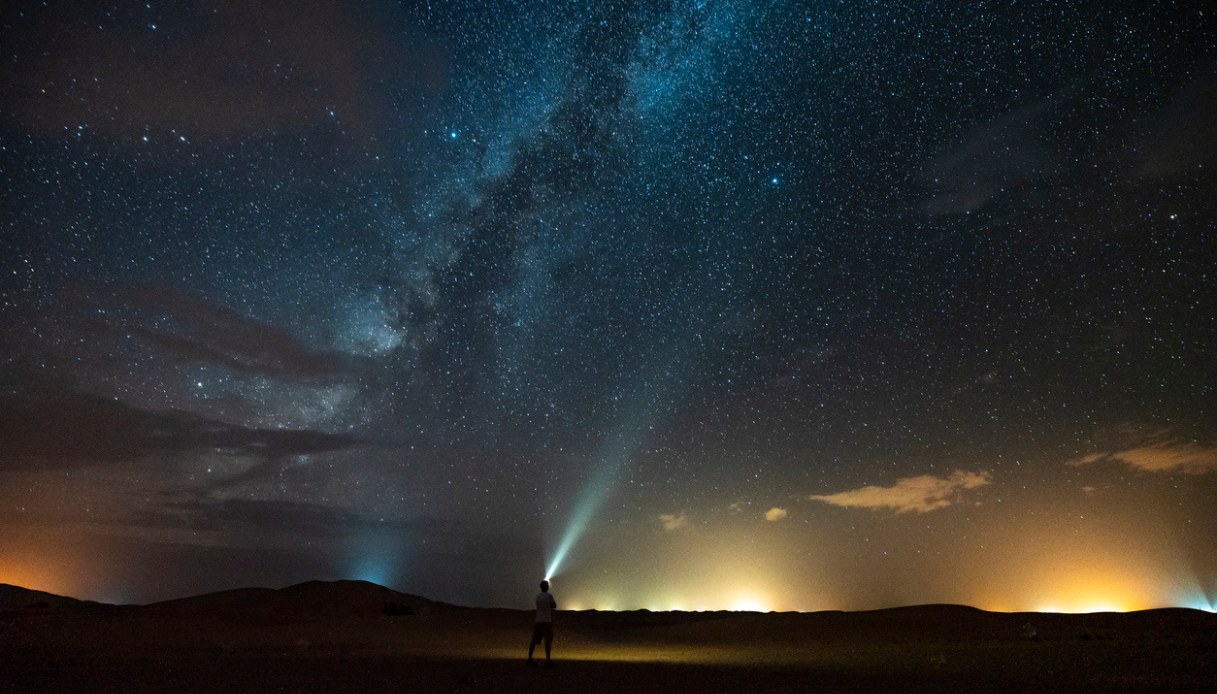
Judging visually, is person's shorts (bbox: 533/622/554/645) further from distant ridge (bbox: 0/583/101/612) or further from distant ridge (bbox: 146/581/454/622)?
distant ridge (bbox: 0/583/101/612)

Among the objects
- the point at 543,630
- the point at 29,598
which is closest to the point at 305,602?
the point at 29,598

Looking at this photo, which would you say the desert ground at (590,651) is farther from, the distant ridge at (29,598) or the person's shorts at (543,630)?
the distant ridge at (29,598)

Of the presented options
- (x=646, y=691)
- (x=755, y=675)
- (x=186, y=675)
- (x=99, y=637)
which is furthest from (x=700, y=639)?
(x=99, y=637)

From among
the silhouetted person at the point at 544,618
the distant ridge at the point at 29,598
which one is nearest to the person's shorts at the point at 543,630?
the silhouetted person at the point at 544,618

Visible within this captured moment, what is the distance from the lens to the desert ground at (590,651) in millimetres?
9688

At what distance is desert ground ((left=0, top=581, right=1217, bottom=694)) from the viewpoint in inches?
381

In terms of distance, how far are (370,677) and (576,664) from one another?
13.3 ft

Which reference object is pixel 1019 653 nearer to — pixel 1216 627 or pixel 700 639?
pixel 700 639

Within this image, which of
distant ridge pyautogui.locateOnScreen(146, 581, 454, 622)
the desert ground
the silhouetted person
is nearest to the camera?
the desert ground

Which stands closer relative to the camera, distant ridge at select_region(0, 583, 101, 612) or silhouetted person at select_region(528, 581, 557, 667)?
silhouetted person at select_region(528, 581, 557, 667)

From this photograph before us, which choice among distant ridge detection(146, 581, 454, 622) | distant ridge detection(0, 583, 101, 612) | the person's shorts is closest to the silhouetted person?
the person's shorts

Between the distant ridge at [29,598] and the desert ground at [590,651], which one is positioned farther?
the distant ridge at [29,598]

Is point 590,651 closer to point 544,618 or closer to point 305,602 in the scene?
point 544,618

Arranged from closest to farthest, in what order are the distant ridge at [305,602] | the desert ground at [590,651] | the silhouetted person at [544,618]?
1. the desert ground at [590,651]
2. the silhouetted person at [544,618]
3. the distant ridge at [305,602]
